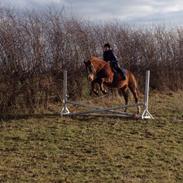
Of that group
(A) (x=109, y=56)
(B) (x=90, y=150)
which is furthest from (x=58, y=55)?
(B) (x=90, y=150)

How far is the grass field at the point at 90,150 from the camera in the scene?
807 centimetres

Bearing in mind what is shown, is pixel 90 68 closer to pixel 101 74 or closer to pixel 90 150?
pixel 101 74

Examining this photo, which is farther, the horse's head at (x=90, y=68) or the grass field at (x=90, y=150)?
the horse's head at (x=90, y=68)

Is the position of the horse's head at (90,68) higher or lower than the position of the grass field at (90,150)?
higher

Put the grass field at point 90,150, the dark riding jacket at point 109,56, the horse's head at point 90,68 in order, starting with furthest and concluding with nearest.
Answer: the dark riding jacket at point 109,56 → the horse's head at point 90,68 → the grass field at point 90,150

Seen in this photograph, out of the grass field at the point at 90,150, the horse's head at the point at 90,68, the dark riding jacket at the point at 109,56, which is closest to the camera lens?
the grass field at the point at 90,150

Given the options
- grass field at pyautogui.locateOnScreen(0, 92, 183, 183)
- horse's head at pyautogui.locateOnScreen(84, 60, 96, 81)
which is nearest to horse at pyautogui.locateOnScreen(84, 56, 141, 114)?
horse's head at pyautogui.locateOnScreen(84, 60, 96, 81)

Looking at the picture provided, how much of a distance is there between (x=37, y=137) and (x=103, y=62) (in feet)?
12.6

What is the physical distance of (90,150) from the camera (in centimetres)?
986

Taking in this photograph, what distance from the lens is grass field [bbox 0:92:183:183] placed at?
8070mm

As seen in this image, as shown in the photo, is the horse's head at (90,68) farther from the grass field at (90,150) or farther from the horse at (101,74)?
the grass field at (90,150)

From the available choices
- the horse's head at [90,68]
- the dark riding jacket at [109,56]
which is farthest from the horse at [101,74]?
the dark riding jacket at [109,56]

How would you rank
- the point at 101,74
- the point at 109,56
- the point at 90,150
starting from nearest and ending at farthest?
the point at 90,150 → the point at 101,74 → the point at 109,56

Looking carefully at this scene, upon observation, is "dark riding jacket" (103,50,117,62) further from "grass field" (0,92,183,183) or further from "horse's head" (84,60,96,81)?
"grass field" (0,92,183,183)
